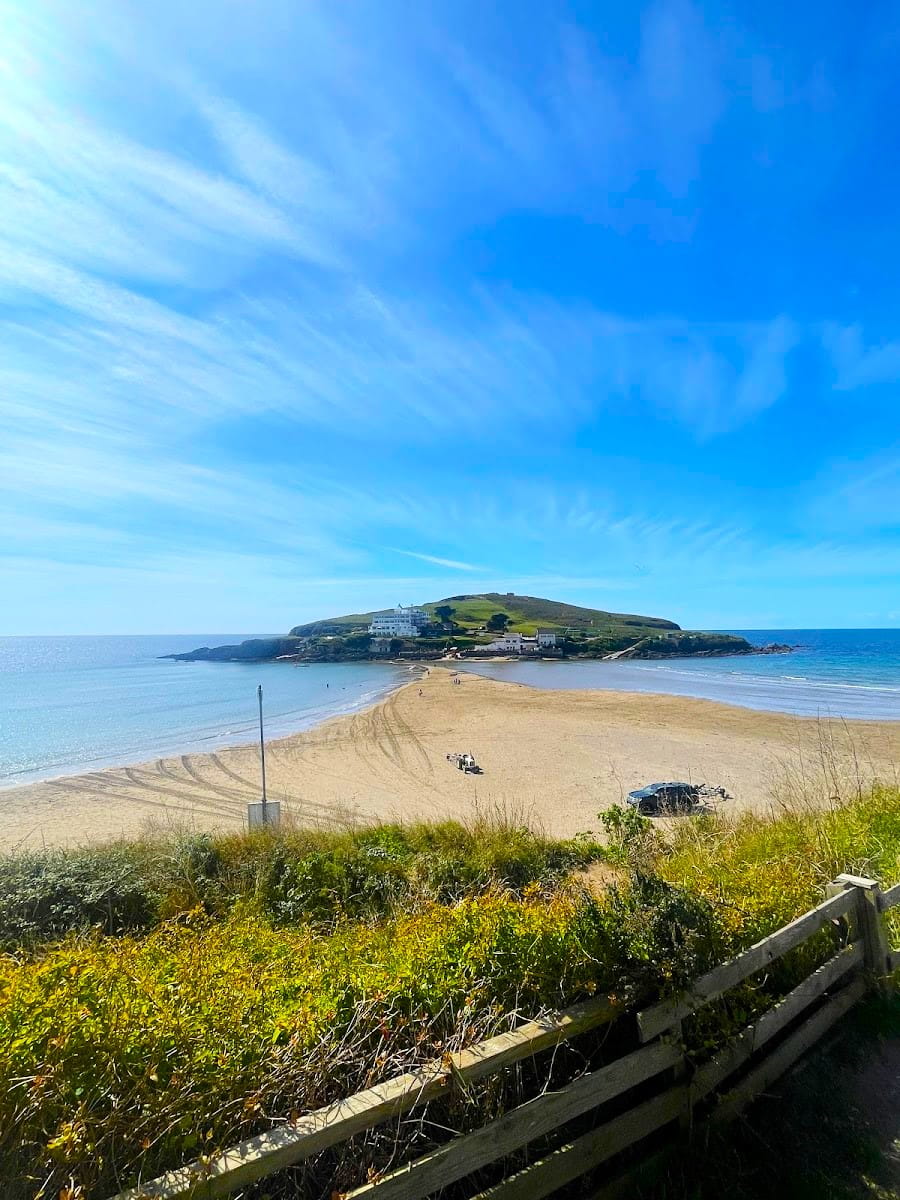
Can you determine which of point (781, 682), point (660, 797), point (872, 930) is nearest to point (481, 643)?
point (781, 682)

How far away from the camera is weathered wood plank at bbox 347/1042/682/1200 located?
209 centimetres

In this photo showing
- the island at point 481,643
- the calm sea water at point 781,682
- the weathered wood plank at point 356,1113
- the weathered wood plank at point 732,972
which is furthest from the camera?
the island at point 481,643

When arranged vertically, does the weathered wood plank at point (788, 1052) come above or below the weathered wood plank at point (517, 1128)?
below

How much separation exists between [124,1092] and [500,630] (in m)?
154

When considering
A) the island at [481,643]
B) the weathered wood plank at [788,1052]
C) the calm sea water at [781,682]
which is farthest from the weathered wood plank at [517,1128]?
the island at [481,643]

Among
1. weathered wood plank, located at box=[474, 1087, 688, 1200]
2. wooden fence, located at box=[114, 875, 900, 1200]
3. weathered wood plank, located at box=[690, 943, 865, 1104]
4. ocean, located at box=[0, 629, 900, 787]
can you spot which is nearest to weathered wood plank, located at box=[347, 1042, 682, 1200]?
wooden fence, located at box=[114, 875, 900, 1200]

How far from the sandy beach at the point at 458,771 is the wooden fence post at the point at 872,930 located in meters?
7.36

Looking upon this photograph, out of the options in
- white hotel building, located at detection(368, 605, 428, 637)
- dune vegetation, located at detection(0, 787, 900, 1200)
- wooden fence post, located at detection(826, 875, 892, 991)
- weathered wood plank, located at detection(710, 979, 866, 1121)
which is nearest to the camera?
dune vegetation, located at detection(0, 787, 900, 1200)

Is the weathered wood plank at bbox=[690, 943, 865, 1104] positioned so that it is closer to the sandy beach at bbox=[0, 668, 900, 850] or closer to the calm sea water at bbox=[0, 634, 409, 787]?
the sandy beach at bbox=[0, 668, 900, 850]

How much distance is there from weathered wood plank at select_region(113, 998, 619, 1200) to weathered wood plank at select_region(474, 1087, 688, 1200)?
39cm

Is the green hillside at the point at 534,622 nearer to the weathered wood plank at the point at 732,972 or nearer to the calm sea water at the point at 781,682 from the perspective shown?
the calm sea water at the point at 781,682

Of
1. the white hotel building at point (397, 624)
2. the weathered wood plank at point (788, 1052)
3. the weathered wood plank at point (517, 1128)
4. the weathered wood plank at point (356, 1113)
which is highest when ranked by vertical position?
the white hotel building at point (397, 624)

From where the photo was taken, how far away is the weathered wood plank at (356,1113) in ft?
6.14

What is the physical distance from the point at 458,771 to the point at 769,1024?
20.8 m
